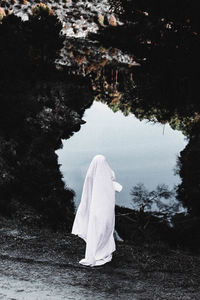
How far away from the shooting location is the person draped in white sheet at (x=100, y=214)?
20.0 feet

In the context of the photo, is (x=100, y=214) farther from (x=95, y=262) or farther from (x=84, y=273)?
(x=84, y=273)

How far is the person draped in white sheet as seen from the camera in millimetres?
6102

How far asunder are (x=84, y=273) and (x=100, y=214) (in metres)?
1.00

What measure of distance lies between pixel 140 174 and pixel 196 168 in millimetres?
6108

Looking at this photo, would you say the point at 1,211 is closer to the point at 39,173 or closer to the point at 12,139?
the point at 39,173

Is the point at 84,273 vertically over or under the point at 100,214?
under

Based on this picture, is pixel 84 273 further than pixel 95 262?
No

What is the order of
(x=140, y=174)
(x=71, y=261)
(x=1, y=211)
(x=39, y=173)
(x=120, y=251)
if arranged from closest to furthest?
(x=71, y=261)
(x=120, y=251)
(x=1, y=211)
(x=39, y=173)
(x=140, y=174)

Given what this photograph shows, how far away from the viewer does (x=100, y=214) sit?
625cm

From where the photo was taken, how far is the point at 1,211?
14.8m

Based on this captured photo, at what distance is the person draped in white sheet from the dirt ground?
0.20 metres

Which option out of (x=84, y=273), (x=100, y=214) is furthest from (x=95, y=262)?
(x=100, y=214)

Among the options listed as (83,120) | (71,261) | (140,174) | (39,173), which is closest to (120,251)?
(71,261)

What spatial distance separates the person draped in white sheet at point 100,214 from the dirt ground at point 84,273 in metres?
0.20
